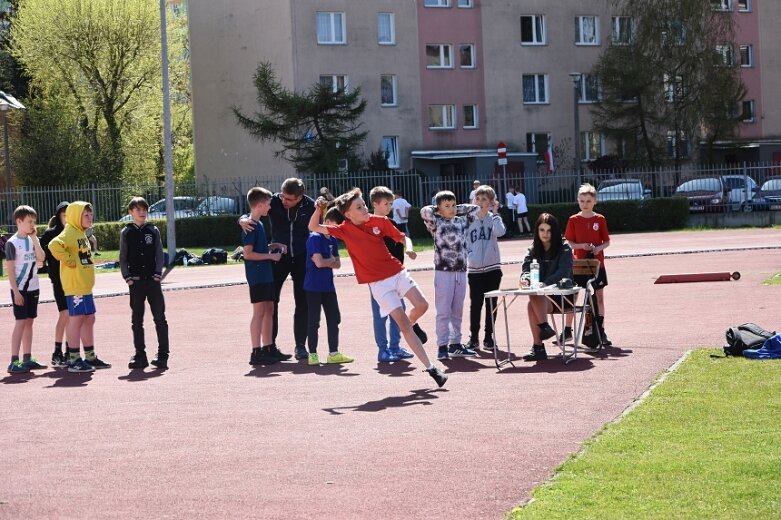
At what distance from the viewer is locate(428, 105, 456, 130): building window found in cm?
6297

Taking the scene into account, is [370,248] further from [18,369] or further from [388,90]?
[388,90]

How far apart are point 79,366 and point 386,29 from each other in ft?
160

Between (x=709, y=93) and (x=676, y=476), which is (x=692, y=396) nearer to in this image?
(x=676, y=476)

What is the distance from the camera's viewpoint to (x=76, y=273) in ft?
46.2

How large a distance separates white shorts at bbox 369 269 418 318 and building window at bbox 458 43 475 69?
51.7 metres

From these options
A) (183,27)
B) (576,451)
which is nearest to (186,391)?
(576,451)

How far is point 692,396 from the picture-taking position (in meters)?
10.3

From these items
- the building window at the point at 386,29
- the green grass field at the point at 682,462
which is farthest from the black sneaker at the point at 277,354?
the building window at the point at 386,29

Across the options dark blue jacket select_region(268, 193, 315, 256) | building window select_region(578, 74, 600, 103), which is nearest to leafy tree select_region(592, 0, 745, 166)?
building window select_region(578, 74, 600, 103)

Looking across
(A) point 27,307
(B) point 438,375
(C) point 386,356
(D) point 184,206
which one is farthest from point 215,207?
(B) point 438,375

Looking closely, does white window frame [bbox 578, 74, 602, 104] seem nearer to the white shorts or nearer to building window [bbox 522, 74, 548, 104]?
building window [bbox 522, 74, 548, 104]

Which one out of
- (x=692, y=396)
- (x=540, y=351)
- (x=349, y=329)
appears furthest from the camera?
(x=349, y=329)

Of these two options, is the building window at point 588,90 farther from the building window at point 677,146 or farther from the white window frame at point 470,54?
the white window frame at point 470,54

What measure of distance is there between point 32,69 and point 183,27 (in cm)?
1840
